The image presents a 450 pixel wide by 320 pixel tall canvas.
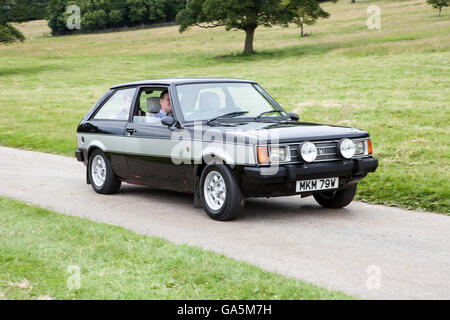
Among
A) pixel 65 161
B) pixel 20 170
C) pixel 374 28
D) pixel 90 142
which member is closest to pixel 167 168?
pixel 90 142

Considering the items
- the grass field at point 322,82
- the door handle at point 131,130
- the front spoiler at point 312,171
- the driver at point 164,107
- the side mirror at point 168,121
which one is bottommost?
the grass field at point 322,82

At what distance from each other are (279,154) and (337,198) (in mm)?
1513

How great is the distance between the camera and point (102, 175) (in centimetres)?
951

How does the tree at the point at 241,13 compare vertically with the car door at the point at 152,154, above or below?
above

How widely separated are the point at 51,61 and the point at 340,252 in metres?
53.4

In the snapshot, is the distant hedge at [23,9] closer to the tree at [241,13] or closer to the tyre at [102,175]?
the tree at [241,13]

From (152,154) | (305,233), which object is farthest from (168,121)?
(305,233)

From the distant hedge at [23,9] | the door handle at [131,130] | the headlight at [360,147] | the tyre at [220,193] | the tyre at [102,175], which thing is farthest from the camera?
the distant hedge at [23,9]

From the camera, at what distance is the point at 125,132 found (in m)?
8.92

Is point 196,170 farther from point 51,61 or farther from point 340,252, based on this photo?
point 51,61

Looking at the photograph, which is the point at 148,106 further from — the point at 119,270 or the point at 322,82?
the point at 322,82

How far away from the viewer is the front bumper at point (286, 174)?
22.7ft

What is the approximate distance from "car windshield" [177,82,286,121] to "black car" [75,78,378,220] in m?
0.01

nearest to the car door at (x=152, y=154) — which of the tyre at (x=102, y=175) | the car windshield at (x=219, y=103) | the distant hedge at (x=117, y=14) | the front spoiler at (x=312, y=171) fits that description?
the car windshield at (x=219, y=103)
